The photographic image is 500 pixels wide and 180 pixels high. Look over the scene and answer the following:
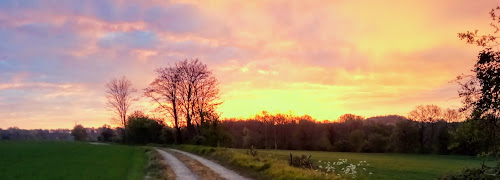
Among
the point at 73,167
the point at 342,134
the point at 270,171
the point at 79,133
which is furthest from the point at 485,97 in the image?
the point at 79,133

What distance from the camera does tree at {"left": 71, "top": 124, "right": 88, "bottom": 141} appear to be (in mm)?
131500

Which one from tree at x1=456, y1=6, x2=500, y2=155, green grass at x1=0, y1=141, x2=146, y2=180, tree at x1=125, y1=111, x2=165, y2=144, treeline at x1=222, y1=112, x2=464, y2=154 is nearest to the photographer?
tree at x1=456, y1=6, x2=500, y2=155

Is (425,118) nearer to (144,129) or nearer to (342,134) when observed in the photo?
(342,134)

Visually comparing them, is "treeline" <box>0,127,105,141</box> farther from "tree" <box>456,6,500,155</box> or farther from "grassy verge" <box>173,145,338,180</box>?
"tree" <box>456,6,500,155</box>

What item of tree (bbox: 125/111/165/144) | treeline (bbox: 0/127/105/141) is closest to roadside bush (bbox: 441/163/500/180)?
tree (bbox: 125/111/165/144)

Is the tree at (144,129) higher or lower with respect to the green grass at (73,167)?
higher

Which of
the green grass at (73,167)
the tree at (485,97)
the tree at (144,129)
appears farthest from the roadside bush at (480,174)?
the tree at (144,129)

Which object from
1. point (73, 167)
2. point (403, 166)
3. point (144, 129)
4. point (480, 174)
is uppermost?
point (144, 129)

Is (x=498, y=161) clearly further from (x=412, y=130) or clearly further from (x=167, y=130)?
(x=412, y=130)

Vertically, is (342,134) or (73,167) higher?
(73,167)

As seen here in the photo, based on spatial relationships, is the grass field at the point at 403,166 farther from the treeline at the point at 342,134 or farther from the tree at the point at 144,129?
the tree at the point at 144,129

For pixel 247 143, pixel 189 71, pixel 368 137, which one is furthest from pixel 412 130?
pixel 189 71

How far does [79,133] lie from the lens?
132m

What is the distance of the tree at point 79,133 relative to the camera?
131500 millimetres
